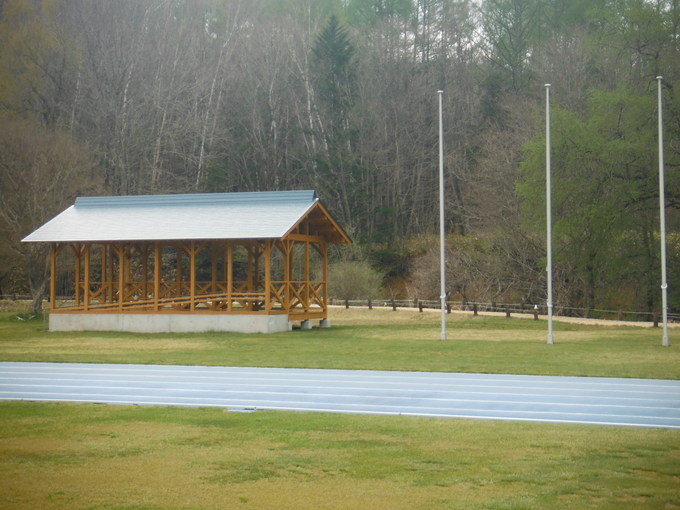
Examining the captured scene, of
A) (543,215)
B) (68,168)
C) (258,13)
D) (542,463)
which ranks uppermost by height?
(258,13)

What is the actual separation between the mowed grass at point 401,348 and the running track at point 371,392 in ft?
5.43

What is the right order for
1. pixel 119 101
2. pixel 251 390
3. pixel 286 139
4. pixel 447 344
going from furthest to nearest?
pixel 286 139 < pixel 119 101 < pixel 447 344 < pixel 251 390

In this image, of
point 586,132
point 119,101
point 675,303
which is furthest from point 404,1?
point 675,303

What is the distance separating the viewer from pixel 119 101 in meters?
57.6

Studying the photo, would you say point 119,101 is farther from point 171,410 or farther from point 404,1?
point 171,410

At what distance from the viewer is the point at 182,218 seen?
36.3 meters

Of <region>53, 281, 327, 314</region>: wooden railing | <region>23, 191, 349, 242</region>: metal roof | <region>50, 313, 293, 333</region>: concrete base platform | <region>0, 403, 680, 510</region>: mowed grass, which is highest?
<region>23, 191, 349, 242</region>: metal roof

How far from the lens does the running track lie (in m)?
14.7

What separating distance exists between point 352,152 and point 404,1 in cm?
1251

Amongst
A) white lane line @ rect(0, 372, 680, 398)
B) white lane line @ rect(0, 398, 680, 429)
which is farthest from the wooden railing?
white lane line @ rect(0, 398, 680, 429)

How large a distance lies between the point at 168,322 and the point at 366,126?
31284 millimetres

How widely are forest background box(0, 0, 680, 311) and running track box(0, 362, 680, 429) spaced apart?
82.5ft

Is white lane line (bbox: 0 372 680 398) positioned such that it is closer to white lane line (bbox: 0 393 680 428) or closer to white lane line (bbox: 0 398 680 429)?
white lane line (bbox: 0 393 680 428)

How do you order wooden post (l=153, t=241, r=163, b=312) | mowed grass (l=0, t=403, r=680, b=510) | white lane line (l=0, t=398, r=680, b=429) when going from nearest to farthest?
mowed grass (l=0, t=403, r=680, b=510) < white lane line (l=0, t=398, r=680, b=429) < wooden post (l=153, t=241, r=163, b=312)
